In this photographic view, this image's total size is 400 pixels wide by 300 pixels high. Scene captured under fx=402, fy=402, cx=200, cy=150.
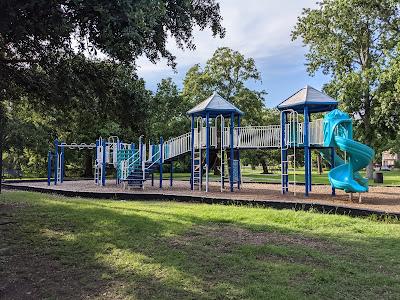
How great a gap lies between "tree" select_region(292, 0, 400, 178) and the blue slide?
16750 millimetres

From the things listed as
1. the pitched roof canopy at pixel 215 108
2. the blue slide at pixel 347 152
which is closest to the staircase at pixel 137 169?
the pitched roof canopy at pixel 215 108

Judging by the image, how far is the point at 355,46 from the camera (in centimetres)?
3388

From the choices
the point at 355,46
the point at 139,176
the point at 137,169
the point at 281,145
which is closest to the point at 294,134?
the point at 281,145

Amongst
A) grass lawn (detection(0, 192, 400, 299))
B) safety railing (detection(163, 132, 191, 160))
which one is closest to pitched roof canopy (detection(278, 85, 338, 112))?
safety railing (detection(163, 132, 191, 160))

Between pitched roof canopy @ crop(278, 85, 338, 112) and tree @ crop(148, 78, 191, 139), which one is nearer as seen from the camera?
pitched roof canopy @ crop(278, 85, 338, 112)

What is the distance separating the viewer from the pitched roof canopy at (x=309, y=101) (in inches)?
664

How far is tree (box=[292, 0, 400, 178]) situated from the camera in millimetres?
31297

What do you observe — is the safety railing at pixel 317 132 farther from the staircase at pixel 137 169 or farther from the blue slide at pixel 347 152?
the staircase at pixel 137 169

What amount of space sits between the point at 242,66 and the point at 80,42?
109 ft

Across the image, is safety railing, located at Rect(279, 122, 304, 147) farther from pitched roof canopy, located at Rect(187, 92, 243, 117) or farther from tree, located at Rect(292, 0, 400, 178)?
tree, located at Rect(292, 0, 400, 178)

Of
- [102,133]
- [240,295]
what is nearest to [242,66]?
[102,133]

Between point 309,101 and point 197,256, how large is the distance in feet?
38.5

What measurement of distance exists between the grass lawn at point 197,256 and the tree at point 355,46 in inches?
922

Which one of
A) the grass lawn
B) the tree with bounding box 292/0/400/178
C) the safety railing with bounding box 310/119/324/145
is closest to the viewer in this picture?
the grass lawn
